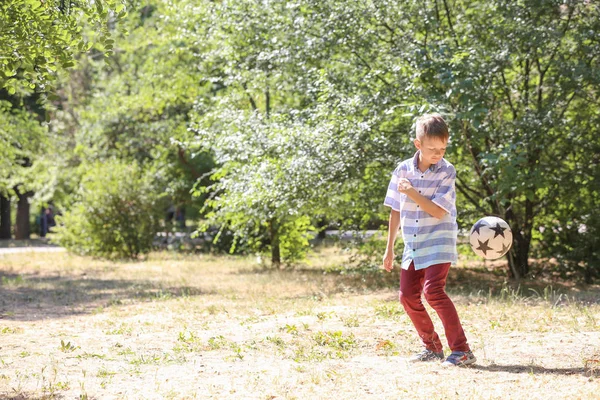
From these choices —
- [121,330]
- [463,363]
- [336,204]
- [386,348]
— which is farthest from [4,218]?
[463,363]

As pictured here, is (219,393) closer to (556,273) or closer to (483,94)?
(483,94)

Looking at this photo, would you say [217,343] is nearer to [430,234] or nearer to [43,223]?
[430,234]

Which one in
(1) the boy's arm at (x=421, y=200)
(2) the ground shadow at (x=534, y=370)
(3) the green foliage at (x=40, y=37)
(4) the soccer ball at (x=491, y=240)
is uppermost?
(3) the green foliage at (x=40, y=37)

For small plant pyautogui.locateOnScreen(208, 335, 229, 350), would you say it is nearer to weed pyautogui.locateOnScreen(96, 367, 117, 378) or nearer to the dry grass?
the dry grass

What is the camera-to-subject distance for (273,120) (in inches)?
496

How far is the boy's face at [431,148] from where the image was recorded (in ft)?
18.3

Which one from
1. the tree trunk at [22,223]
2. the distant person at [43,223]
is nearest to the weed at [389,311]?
the tree trunk at [22,223]

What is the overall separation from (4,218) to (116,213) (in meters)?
16.6

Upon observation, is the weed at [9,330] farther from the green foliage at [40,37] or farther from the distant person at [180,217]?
the distant person at [180,217]

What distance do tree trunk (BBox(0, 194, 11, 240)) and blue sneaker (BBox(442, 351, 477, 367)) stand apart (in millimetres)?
31386

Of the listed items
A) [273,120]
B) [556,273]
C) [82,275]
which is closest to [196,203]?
[82,275]

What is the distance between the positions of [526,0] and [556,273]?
478 centimetres

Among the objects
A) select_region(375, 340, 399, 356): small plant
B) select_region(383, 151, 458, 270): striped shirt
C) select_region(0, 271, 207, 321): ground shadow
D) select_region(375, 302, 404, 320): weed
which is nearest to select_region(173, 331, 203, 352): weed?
select_region(375, 340, 399, 356): small plant

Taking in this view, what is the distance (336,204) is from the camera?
40.1 ft
